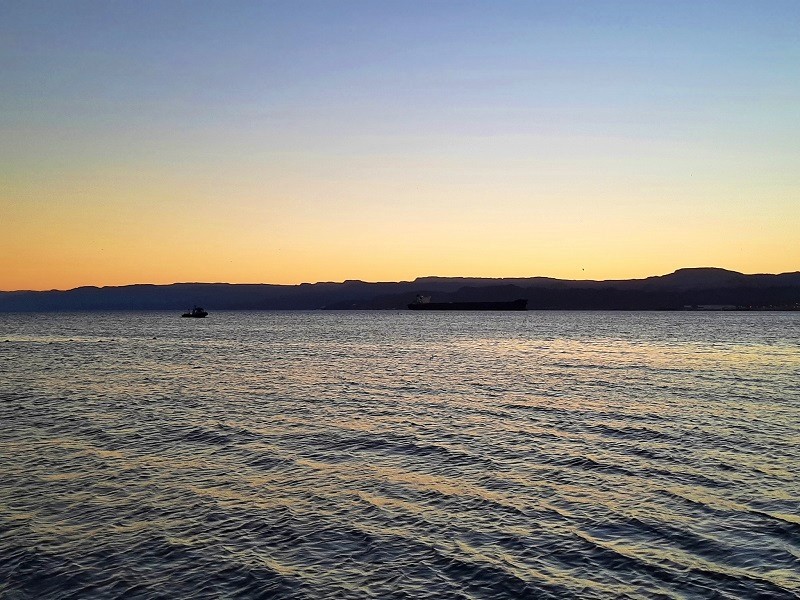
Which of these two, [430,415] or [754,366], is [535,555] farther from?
[754,366]

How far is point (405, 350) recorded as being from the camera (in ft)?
313

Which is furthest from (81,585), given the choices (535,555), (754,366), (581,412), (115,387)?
(754,366)

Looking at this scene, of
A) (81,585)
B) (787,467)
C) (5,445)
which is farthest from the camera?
(5,445)

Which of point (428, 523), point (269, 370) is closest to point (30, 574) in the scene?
point (428, 523)

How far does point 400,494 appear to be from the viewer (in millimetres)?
20266

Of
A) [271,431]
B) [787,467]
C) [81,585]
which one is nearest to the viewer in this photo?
[81,585]

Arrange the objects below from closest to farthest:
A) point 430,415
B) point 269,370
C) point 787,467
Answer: point 787,467
point 430,415
point 269,370

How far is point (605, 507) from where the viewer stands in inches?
742

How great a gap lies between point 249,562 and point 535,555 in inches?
273

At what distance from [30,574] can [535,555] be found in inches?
465

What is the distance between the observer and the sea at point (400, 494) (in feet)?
46.3

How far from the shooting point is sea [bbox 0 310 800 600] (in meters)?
14.1

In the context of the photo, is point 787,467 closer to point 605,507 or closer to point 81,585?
point 605,507

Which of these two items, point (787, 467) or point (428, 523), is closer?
point (428, 523)
